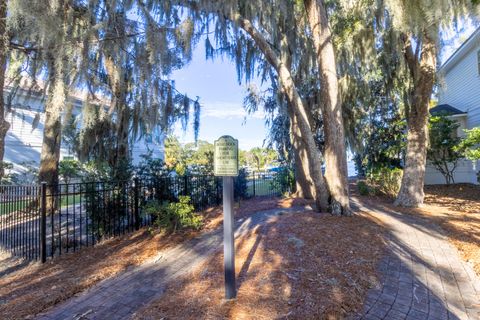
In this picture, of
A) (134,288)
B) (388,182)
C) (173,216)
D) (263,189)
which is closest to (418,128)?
(388,182)

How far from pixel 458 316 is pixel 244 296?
2063 millimetres

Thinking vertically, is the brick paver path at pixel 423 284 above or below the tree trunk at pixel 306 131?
below

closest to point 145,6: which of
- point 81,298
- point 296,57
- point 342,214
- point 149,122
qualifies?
point 149,122

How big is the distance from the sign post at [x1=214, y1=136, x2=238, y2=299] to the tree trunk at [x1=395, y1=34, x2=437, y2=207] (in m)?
6.62

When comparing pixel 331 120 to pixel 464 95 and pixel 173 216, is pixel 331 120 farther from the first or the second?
pixel 464 95

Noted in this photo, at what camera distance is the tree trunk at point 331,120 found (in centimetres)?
589

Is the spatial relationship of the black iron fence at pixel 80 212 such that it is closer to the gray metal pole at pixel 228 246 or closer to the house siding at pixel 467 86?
the gray metal pole at pixel 228 246

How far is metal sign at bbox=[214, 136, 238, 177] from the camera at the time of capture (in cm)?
292

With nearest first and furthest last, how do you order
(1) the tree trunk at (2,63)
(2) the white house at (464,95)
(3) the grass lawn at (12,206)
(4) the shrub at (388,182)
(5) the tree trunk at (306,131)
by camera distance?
1. (1) the tree trunk at (2,63)
2. (3) the grass lawn at (12,206)
3. (5) the tree trunk at (306,131)
4. (4) the shrub at (388,182)
5. (2) the white house at (464,95)

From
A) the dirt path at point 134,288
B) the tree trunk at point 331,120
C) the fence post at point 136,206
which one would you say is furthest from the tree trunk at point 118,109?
the tree trunk at point 331,120

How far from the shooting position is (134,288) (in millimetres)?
3244

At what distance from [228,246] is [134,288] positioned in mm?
1292

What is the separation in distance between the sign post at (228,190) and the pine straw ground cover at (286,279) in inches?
9.9

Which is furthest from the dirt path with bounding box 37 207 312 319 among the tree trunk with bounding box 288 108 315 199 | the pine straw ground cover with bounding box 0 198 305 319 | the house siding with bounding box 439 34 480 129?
the house siding with bounding box 439 34 480 129
